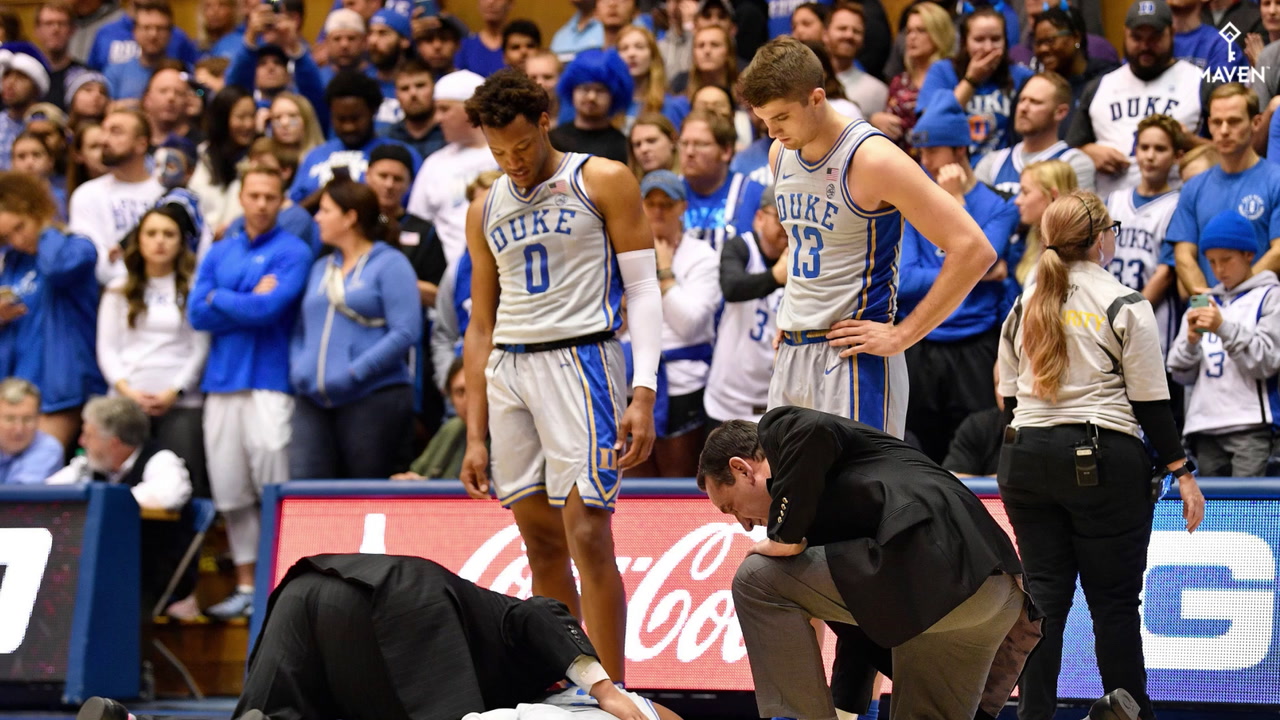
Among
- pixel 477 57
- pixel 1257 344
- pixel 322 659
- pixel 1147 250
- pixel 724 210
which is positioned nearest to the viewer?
pixel 322 659

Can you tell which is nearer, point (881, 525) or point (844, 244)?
point (881, 525)

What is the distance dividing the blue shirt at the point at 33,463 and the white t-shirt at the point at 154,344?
20.2 inches

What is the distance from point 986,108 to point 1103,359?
3872 mm

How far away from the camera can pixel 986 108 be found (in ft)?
28.2

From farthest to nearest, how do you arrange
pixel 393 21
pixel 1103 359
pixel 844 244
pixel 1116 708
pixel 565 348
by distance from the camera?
pixel 393 21
pixel 565 348
pixel 1103 359
pixel 844 244
pixel 1116 708

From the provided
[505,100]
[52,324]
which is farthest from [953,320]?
[52,324]

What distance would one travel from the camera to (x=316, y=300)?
7.89 metres

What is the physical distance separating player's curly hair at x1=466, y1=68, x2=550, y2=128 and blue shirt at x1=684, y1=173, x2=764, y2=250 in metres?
3.04

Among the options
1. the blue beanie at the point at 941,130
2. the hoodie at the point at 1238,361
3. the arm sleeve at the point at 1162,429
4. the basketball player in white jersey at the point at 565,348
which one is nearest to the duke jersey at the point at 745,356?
the blue beanie at the point at 941,130

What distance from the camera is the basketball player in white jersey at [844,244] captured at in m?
4.65

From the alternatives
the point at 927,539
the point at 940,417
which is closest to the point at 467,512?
the point at 940,417

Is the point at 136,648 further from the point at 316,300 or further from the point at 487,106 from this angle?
the point at 487,106

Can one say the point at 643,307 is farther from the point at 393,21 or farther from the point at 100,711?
the point at 393,21

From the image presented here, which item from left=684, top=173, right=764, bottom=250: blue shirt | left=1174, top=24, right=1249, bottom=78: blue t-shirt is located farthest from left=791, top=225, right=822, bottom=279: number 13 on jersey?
left=1174, top=24, right=1249, bottom=78: blue t-shirt
